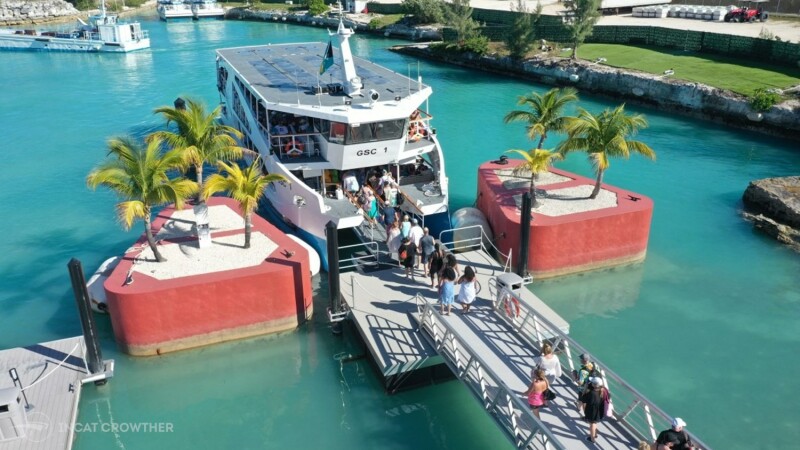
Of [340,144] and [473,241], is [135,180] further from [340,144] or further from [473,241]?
[473,241]

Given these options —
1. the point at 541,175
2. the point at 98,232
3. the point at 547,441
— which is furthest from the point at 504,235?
the point at 98,232

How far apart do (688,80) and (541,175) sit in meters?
24.4

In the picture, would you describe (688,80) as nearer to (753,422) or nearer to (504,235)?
(504,235)

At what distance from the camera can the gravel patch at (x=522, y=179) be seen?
23.9m

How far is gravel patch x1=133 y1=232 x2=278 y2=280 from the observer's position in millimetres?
18125

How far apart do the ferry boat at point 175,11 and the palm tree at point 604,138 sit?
94399 mm

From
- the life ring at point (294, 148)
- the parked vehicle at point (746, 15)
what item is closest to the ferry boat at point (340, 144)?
the life ring at point (294, 148)

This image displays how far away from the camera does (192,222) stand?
2150 centimetres

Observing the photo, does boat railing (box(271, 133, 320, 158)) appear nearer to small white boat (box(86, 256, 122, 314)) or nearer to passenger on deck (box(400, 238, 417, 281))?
passenger on deck (box(400, 238, 417, 281))

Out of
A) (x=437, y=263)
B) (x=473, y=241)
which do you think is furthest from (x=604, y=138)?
(x=437, y=263)

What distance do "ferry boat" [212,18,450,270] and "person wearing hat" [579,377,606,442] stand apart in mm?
10574

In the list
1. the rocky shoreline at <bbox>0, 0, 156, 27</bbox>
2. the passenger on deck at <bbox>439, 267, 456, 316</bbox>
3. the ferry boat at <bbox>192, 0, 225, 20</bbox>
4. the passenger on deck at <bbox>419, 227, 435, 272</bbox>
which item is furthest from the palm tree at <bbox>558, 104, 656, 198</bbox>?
the rocky shoreline at <bbox>0, 0, 156, 27</bbox>

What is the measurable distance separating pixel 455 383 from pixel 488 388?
2505 mm

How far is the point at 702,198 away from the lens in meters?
29.1
